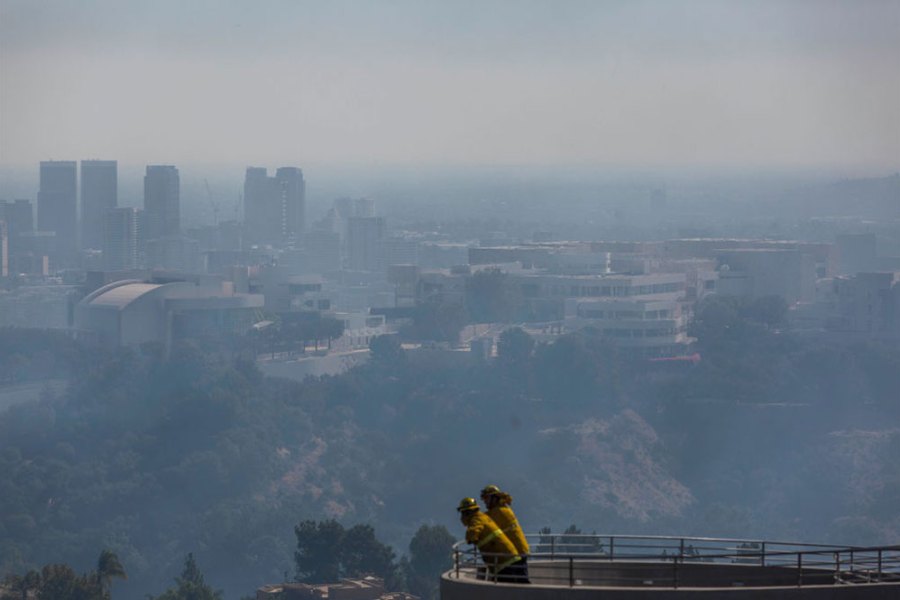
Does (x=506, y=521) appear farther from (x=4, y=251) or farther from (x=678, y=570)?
(x=4, y=251)

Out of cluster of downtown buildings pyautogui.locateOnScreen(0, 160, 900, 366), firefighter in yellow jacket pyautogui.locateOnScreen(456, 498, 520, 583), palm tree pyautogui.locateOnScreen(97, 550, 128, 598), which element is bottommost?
palm tree pyautogui.locateOnScreen(97, 550, 128, 598)

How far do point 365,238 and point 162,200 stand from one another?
48.4 feet

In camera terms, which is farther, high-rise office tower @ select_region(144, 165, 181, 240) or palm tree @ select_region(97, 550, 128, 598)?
high-rise office tower @ select_region(144, 165, 181, 240)

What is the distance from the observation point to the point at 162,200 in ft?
504

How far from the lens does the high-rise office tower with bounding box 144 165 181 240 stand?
152 m

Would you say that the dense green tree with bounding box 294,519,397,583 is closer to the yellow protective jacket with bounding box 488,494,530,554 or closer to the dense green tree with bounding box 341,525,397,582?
the dense green tree with bounding box 341,525,397,582

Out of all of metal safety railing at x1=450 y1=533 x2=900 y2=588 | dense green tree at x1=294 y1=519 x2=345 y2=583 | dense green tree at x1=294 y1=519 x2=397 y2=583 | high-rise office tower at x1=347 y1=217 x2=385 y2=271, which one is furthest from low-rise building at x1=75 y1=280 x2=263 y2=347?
metal safety railing at x1=450 y1=533 x2=900 y2=588

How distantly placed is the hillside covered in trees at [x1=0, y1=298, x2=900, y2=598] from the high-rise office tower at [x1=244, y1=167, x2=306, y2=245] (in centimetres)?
4168

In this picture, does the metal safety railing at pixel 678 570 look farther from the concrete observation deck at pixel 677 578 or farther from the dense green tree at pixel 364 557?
the dense green tree at pixel 364 557

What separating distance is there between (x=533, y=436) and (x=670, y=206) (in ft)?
238

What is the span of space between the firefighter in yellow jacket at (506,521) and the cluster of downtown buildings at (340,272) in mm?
96003

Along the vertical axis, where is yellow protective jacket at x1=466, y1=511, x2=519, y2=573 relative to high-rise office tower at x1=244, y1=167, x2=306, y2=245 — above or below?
below

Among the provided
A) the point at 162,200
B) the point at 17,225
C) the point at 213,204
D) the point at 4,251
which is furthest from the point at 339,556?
the point at 213,204

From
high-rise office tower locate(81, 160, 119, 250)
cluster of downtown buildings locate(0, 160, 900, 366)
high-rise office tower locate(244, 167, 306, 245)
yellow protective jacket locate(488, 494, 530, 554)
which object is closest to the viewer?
yellow protective jacket locate(488, 494, 530, 554)
